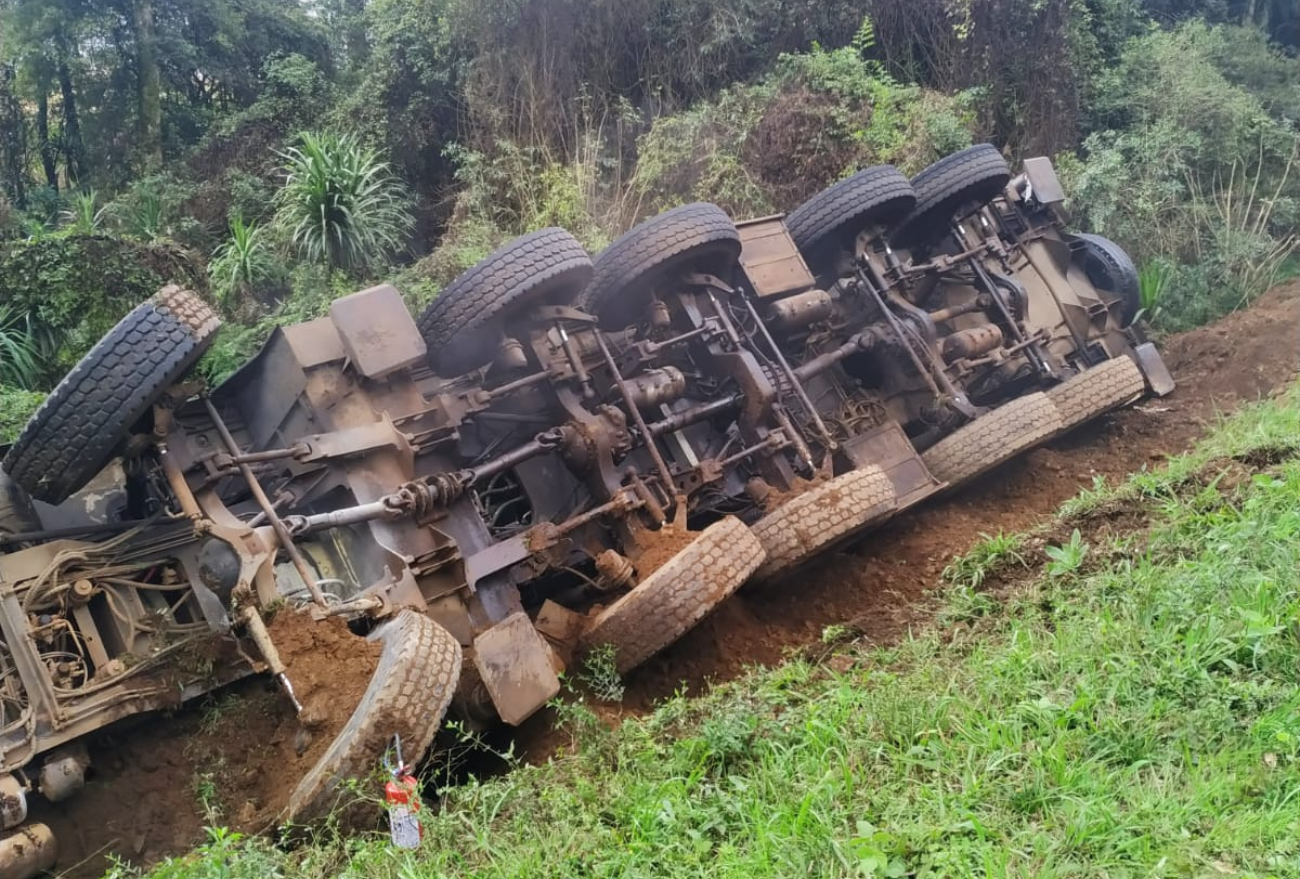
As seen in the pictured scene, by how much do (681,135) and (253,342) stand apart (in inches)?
209

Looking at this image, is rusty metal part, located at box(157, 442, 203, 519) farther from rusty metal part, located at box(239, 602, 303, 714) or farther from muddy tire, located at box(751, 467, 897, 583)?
muddy tire, located at box(751, 467, 897, 583)

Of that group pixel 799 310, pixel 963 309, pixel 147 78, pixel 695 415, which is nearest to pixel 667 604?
pixel 695 415

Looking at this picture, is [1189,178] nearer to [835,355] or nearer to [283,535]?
[835,355]

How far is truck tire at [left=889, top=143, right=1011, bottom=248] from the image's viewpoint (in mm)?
6906

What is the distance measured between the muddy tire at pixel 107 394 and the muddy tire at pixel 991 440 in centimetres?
405

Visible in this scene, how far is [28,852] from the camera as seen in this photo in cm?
341

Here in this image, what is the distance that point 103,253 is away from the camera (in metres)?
9.91

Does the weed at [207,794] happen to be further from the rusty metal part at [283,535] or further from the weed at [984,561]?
the weed at [984,561]

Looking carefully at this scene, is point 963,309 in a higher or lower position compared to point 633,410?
lower

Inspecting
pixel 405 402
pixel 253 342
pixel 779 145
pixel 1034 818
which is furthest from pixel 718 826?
pixel 779 145

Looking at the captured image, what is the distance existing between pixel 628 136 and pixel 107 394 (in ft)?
31.4

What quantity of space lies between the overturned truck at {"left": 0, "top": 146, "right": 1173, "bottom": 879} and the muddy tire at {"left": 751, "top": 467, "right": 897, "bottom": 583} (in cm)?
1

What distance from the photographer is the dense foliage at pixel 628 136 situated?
10.5 m

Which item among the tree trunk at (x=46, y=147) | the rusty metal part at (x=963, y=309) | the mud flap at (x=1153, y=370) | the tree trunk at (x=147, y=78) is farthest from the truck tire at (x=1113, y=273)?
the tree trunk at (x=46, y=147)
